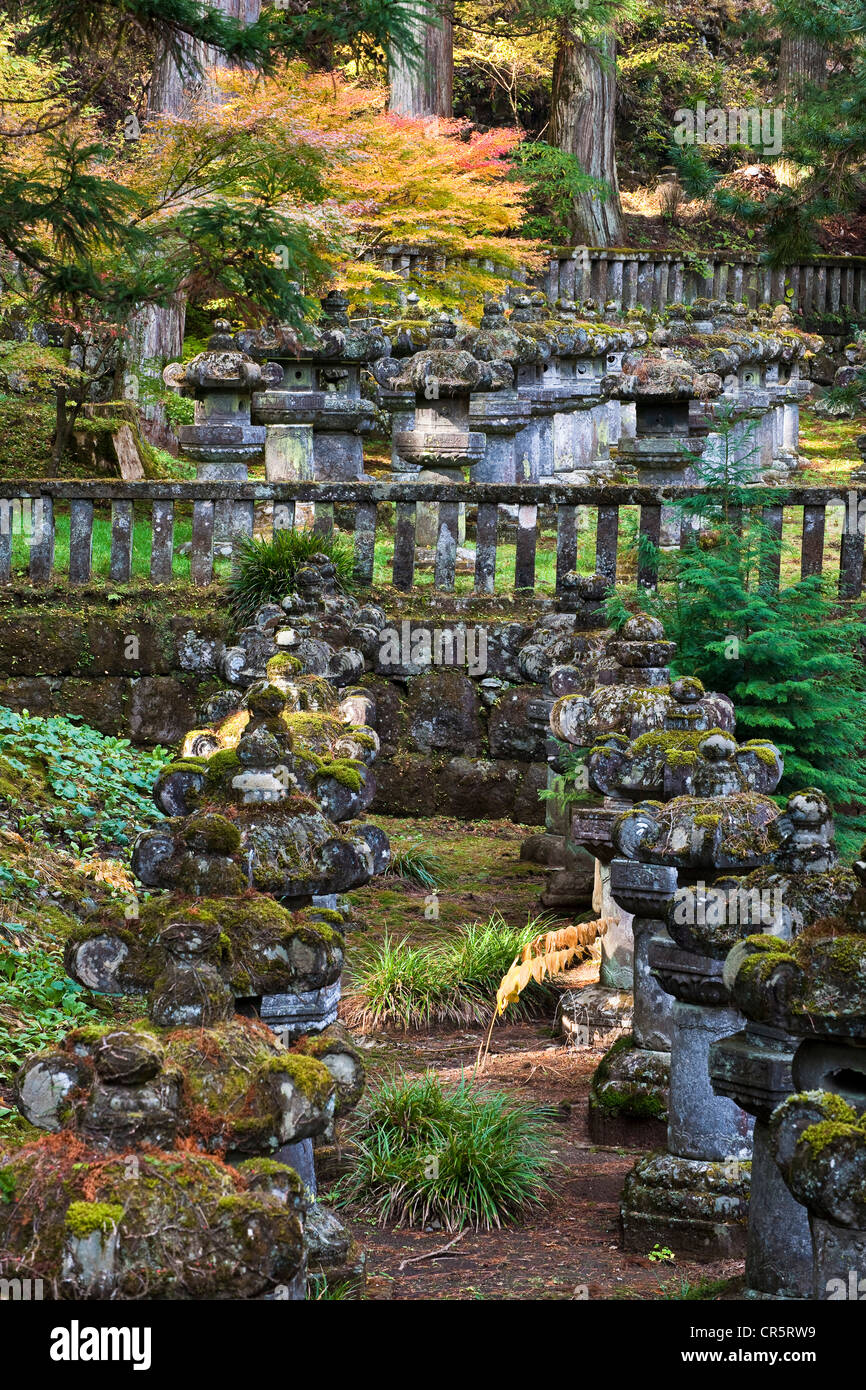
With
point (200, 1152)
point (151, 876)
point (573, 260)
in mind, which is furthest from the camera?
point (573, 260)

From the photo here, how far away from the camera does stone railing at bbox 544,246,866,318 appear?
23375mm

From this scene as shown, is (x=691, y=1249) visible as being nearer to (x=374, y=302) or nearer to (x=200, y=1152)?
(x=200, y=1152)

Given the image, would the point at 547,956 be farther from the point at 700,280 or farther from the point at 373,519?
the point at 700,280

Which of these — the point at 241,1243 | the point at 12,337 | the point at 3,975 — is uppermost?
the point at 12,337

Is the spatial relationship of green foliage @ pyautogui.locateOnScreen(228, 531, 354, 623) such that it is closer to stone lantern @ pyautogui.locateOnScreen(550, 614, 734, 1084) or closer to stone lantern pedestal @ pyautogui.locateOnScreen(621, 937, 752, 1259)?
stone lantern @ pyautogui.locateOnScreen(550, 614, 734, 1084)

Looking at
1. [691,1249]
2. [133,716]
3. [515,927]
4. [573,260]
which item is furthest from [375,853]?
[573,260]

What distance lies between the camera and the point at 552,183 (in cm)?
2472

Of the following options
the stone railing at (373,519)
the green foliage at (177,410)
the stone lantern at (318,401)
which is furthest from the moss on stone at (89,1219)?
the green foliage at (177,410)

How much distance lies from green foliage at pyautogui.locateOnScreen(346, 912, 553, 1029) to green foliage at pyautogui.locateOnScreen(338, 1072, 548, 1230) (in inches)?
57.8

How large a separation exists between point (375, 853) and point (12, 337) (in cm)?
1289

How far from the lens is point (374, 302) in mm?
16562

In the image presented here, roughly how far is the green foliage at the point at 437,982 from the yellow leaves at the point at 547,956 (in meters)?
0.10

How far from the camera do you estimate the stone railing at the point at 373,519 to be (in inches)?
375

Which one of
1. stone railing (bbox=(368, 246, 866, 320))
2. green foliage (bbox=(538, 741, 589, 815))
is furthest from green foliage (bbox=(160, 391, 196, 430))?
green foliage (bbox=(538, 741, 589, 815))
